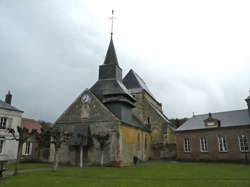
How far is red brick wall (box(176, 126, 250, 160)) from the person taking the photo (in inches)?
907

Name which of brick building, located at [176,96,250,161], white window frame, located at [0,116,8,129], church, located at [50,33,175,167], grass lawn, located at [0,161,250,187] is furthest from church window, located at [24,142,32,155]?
brick building, located at [176,96,250,161]

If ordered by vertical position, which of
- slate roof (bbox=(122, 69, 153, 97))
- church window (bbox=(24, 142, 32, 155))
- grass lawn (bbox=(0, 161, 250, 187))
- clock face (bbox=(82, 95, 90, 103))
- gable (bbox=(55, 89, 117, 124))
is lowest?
grass lawn (bbox=(0, 161, 250, 187))

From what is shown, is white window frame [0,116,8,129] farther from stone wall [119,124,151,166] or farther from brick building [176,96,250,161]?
brick building [176,96,250,161]

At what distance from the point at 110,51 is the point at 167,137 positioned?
15576mm

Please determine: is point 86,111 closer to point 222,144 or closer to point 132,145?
point 132,145

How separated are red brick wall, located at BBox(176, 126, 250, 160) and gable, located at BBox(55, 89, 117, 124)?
38.0 ft

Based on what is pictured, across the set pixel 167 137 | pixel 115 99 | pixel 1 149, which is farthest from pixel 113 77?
pixel 1 149

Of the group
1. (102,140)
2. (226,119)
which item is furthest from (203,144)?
(102,140)

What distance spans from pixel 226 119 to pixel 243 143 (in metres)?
3.65

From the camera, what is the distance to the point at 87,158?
21344mm

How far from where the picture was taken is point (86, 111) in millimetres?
23031

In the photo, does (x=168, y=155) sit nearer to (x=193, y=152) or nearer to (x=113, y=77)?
(x=193, y=152)

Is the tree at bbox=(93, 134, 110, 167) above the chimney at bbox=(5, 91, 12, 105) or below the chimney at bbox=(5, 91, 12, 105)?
below

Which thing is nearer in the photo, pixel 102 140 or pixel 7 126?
pixel 102 140
